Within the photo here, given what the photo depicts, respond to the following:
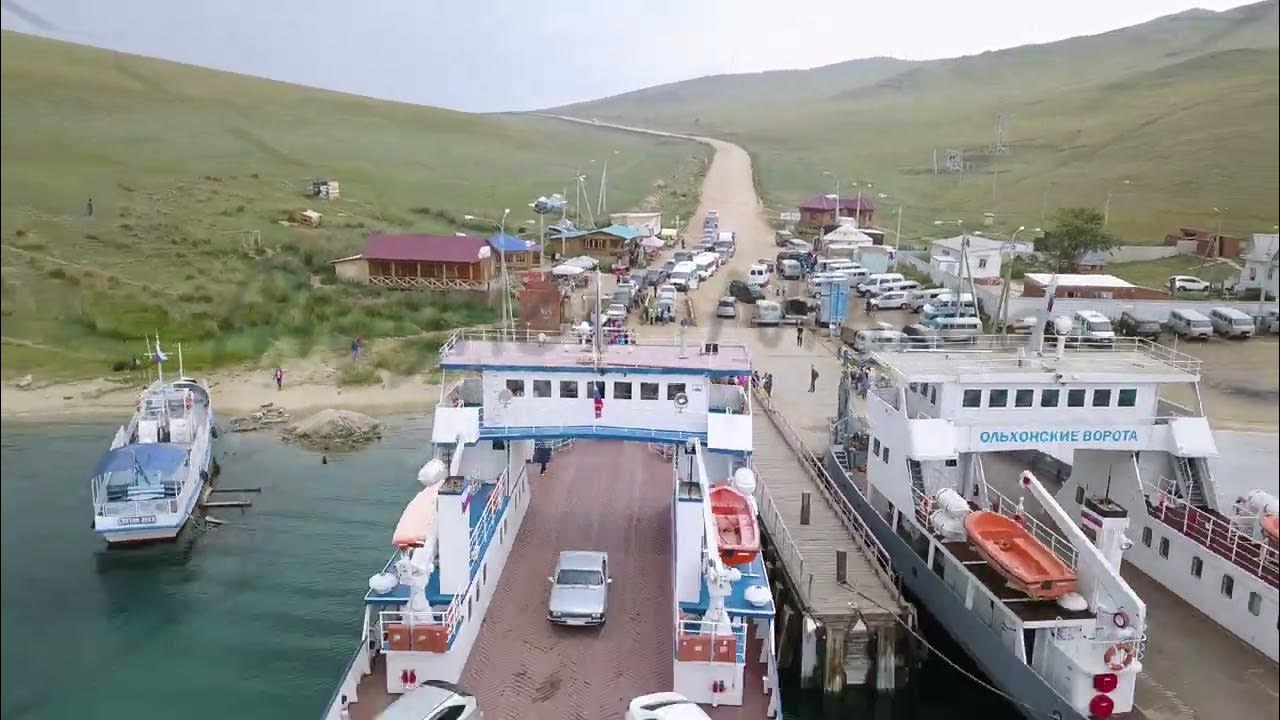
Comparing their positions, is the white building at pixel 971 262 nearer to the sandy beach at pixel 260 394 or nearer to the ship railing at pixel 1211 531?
the ship railing at pixel 1211 531

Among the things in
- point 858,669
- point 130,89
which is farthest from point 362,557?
point 130,89

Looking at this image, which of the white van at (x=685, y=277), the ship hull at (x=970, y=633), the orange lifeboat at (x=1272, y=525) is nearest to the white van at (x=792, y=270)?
the white van at (x=685, y=277)

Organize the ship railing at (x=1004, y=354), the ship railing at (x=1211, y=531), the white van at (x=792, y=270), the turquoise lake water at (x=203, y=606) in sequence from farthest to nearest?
the white van at (x=792, y=270) < the ship railing at (x=1004, y=354) < the ship railing at (x=1211, y=531) < the turquoise lake water at (x=203, y=606)

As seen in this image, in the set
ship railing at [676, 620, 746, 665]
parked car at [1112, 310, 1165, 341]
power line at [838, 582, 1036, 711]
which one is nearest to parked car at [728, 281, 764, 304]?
parked car at [1112, 310, 1165, 341]

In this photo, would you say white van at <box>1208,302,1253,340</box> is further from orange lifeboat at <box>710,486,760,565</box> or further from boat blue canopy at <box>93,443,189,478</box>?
boat blue canopy at <box>93,443,189,478</box>

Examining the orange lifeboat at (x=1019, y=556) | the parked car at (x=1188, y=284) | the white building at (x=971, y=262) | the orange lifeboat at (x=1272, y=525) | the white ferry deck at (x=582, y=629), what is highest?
the white building at (x=971, y=262)

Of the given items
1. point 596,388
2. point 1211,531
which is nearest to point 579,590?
point 596,388

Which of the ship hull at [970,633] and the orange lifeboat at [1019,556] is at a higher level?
the orange lifeboat at [1019,556]
